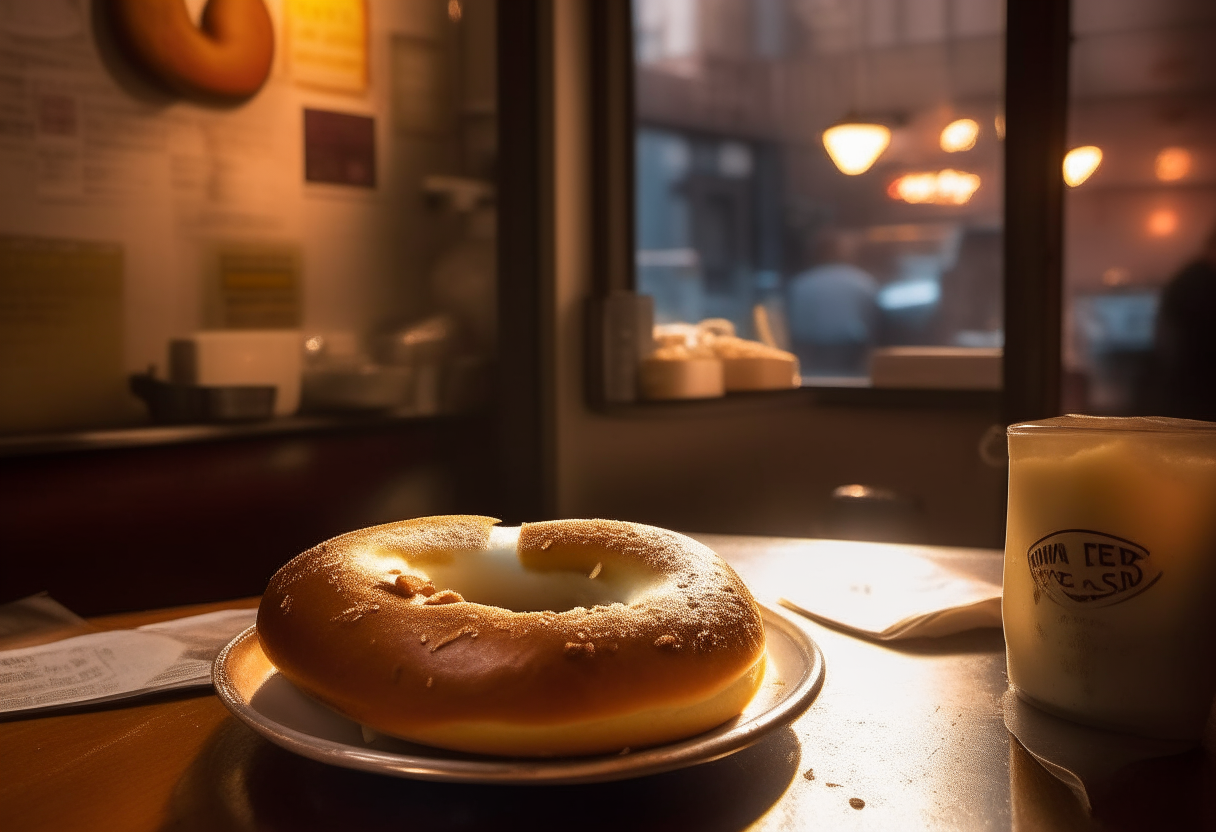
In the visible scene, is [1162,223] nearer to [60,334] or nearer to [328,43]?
[328,43]

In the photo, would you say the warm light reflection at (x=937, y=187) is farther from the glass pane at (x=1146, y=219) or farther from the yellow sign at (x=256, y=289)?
the yellow sign at (x=256, y=289)

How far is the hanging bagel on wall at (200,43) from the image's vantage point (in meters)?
2.12

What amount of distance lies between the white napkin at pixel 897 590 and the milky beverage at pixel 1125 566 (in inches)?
9.7

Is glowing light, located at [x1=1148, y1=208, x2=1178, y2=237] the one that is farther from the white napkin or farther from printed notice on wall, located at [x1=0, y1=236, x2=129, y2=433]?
printed notice on wall, located at [x1=0, y1=236, x2=129, y2=433]

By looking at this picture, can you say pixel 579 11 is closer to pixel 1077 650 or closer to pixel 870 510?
pixel 870 510

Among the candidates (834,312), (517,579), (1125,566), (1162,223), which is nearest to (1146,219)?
(1162,223)

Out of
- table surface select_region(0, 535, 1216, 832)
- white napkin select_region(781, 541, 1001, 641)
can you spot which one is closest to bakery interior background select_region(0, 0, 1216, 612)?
white napkin select_region(781, 541, 1001, 641)

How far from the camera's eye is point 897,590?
1.15 m

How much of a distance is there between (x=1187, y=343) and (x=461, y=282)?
9.13 ft

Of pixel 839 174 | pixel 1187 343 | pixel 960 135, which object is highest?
pixel 960 135

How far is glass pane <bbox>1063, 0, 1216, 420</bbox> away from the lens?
3611mm

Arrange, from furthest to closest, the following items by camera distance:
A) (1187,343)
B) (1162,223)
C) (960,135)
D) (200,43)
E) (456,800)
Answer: (960,135) → (1162,223) → (1187,343) → (200,43) → (456,800)

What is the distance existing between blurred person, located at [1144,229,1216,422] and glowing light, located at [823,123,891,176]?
1312 millimetres

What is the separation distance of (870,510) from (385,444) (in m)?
1.34
